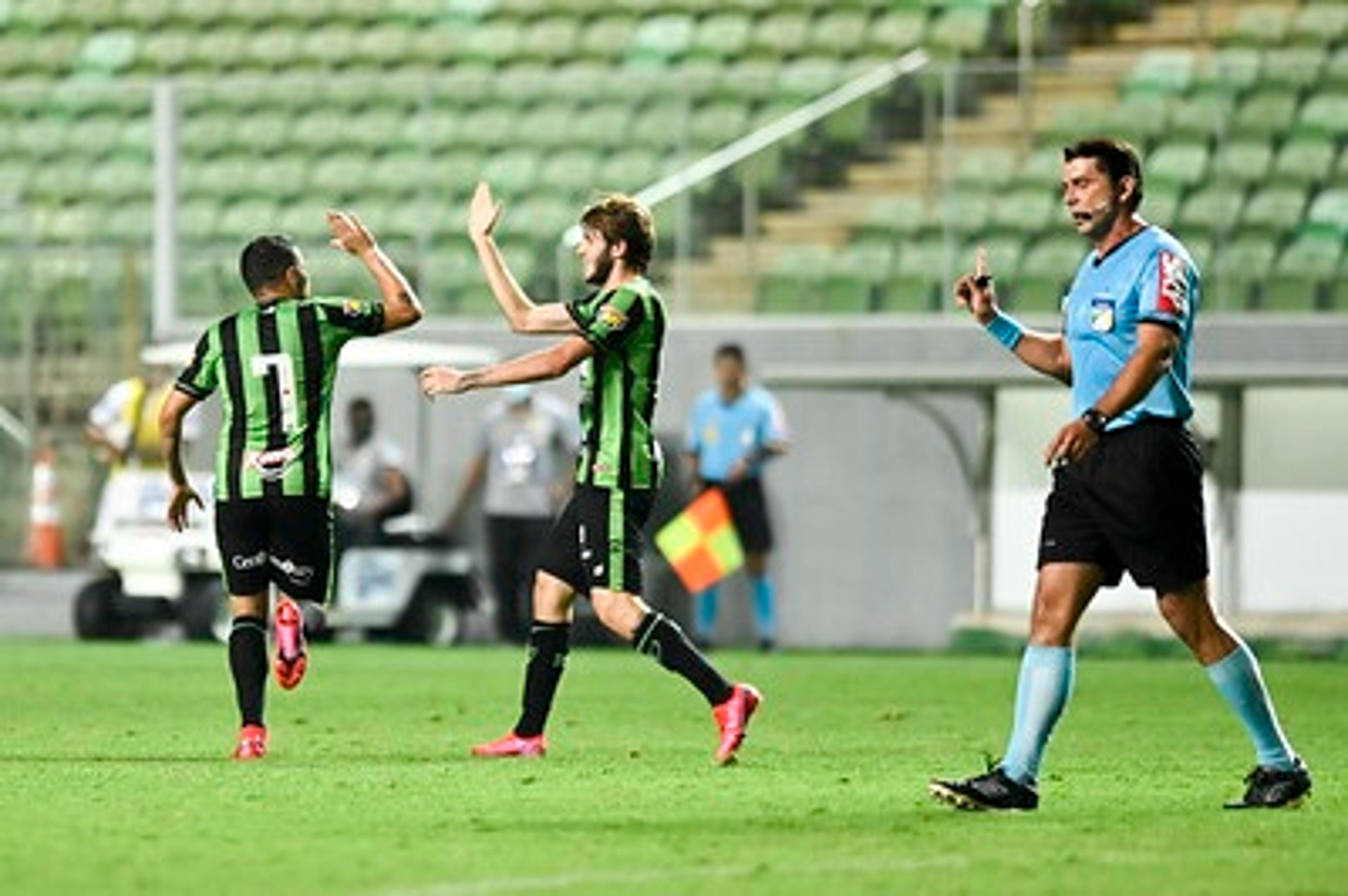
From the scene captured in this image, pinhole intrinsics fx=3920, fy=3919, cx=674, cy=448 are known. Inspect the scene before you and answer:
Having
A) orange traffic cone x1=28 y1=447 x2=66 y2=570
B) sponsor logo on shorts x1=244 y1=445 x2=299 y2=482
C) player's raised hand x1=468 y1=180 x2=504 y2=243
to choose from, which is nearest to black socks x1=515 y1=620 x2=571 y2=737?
sponsor logo on shorts x1=244 y1=445 x2=299 y2=482

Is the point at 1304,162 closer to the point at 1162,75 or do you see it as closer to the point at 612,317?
the point at 1162,75

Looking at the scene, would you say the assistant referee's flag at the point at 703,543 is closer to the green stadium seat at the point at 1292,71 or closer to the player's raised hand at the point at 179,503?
the green stadium seat at the point at 1292,71

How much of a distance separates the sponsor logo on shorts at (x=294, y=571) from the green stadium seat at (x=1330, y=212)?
1259 centimetres

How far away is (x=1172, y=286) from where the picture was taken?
10.5 meters

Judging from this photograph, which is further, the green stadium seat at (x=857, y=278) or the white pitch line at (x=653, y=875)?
the green stadium seat at (x=857, y=278)

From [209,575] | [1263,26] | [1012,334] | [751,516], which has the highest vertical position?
[1263,26]

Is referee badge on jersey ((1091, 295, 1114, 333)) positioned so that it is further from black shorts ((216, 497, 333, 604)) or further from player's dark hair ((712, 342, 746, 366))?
player's dark hair ((712, 342, 746, 366))

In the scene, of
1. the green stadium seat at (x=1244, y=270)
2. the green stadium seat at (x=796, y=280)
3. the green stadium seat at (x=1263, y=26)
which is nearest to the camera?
the green stadium seat at (x=1244, y=270)

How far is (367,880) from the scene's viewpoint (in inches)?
346

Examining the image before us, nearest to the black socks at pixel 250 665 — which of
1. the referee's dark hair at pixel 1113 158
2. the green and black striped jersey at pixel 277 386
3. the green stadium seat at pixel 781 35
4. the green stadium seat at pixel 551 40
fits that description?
the green and black striped jersey at pixel 277 386

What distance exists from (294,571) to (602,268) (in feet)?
5.00

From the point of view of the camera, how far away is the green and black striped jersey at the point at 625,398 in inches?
503

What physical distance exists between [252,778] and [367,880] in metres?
3.37

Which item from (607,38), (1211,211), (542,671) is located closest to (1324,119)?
(1211,211)
